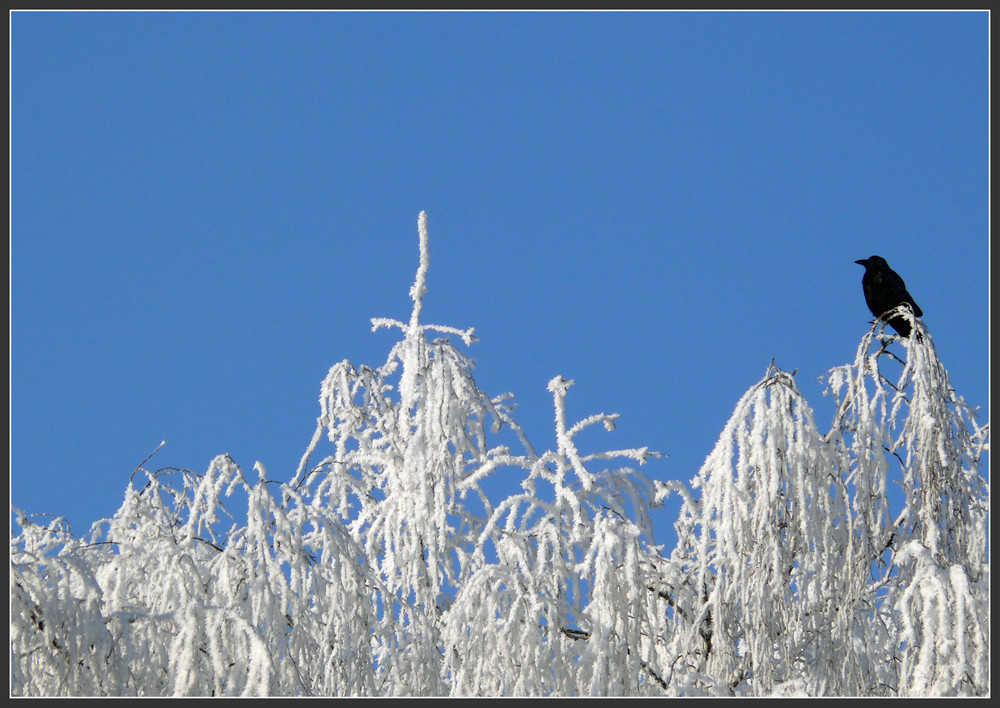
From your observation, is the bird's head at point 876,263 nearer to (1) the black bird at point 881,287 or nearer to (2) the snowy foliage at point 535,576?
(1) the black bird at point 881,287

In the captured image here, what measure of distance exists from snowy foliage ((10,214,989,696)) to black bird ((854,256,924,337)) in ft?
6.48

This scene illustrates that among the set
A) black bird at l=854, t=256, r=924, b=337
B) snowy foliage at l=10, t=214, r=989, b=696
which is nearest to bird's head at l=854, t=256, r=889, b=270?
black bird at l=854, t=256, r=924, b=337

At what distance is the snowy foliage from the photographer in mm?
4090

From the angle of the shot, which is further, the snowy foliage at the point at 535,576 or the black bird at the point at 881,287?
the black bird at the point at 881,287

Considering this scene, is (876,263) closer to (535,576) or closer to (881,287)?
(881,287)

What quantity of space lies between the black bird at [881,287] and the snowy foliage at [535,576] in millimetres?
1974

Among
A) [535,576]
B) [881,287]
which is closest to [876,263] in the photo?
[881,287]

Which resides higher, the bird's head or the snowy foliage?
the bird's head

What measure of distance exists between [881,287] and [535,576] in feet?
12.3

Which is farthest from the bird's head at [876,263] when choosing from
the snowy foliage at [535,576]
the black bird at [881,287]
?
the snowy foliage at [535,576]

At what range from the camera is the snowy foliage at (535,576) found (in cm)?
409

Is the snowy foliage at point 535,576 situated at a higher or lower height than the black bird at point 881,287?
lower

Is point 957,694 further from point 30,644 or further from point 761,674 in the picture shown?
point 30,644

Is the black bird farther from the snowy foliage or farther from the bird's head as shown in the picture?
the snowy foliage
